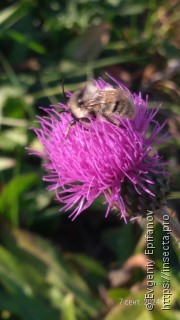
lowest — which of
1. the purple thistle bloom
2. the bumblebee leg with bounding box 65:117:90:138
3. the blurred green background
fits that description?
the purple thistle bloom

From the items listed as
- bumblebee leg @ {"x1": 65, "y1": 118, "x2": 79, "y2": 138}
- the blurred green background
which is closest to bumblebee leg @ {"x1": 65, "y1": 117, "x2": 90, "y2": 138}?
bumblebee leg @ {"x1": 65, "y1": 118, "x2": 79, "y2": 138}

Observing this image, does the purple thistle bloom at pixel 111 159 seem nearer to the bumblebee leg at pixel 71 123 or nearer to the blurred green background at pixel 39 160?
the bumblebee leg at pixel 71 123

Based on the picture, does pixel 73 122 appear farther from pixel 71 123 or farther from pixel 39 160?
pixel 39 160

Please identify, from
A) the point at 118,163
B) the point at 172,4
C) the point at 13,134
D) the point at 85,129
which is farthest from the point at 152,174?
the point at 172,4

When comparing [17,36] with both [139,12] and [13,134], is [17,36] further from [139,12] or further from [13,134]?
[139,12]

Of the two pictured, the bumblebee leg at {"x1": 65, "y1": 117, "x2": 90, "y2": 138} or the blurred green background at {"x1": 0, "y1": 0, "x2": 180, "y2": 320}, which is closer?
the bumblebee leg at {"x1": 65, "y1": 117, "x2": 90, "y2": 138}

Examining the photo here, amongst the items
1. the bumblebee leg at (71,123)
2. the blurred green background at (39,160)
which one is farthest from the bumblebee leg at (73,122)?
the blurred green background at (39,160)

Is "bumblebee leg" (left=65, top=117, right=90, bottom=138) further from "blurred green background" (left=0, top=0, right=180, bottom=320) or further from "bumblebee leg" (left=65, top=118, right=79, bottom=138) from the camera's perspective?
"blurred green background" (left=0, top=0, right=180, bottom=320)

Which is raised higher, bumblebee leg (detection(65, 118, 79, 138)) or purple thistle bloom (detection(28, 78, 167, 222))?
bumblebee leg (detection(65, 118, 79, 138))
